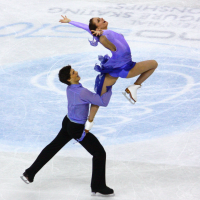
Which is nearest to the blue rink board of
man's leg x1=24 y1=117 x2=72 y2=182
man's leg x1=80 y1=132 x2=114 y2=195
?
man's leg x1=24 y1=117 x2=72 y2=182

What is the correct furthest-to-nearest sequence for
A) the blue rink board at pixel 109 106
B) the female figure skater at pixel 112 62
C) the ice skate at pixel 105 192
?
the blue rink board at pixel 109 106 < the ice skate at pixel 105 192 < the female figure skater at pixel 112 62

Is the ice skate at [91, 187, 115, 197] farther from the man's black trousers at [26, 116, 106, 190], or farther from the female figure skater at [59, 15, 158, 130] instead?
the female figure skater at [59, 15, 158, 130]

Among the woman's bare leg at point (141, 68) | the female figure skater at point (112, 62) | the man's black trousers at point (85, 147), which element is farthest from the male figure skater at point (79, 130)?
the woman's bare leg at point (141, 68)

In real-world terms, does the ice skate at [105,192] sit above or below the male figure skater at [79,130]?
below

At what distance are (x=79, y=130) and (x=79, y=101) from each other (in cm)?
34

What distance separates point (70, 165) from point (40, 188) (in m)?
0.58

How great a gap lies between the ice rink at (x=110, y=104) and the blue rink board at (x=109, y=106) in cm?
2

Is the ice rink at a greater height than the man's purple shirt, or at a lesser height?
lesser

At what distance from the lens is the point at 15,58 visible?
316 inches

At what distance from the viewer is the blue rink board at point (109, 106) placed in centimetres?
579

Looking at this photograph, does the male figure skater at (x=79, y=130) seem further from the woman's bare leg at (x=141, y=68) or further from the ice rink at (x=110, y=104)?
the woman's bare leg at (x=141, y=68)

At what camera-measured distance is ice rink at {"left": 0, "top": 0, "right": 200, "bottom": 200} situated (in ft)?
15.6

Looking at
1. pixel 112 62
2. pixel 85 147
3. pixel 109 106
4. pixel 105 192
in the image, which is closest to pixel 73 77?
pixel 112 62

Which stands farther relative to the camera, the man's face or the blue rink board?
the blue rink board
